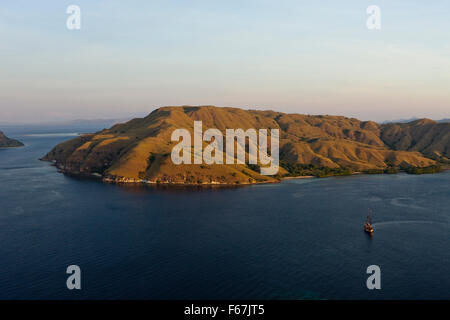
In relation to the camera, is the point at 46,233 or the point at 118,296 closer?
the point at 118,296

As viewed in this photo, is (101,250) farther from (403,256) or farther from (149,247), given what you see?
(403,256)
